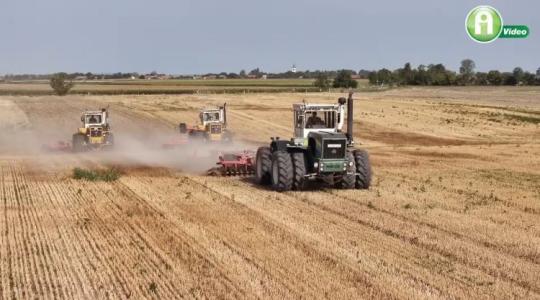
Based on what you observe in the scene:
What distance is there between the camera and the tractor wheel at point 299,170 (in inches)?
800

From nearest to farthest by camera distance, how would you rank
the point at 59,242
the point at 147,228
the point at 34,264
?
the point at 34,264 → the point at 59,242 → the point at 147,228

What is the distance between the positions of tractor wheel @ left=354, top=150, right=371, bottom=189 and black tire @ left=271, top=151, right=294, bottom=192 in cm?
199

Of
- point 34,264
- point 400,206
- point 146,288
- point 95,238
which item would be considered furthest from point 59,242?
point 400,206

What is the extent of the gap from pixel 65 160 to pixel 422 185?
50.5ft

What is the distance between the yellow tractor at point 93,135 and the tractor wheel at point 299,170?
615 inches

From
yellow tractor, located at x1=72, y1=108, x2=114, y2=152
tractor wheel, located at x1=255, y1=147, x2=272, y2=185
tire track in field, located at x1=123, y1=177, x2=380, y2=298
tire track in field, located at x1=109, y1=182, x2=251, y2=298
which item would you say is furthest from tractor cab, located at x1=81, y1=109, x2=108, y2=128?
tire track in field, located at x1=109, y1=182, x2=251, y2=298

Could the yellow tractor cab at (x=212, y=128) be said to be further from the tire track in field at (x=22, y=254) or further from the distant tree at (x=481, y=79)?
the distant tree at (x=481, y=79)

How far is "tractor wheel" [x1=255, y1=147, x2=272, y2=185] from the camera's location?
21781 millimetres

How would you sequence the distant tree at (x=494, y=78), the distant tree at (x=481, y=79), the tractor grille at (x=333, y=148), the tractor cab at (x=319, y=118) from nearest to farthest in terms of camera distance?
the tractor grille at (x=333, y=148) → the tractor cab at (x=319, y=118) → the distant tree at (x=494, y=78) → the distant tree at (x=481, y=79)

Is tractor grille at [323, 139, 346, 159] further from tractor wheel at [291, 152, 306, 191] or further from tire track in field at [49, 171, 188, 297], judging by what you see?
tire track in field at [49, 171, 188, 297]

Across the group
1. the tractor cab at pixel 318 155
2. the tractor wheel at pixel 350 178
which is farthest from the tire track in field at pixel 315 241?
the tractor wheel at pixel 350 178

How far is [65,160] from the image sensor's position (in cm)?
3033

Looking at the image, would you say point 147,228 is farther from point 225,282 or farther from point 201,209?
point 225,282

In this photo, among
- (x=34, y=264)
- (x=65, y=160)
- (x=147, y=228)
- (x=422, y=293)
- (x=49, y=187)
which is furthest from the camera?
(x=65, y=160)
